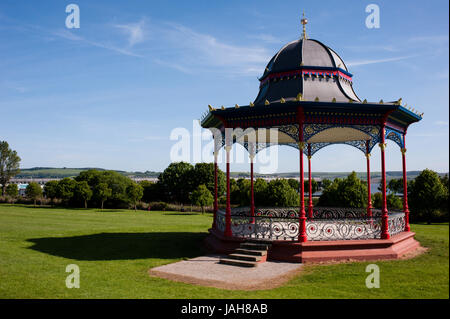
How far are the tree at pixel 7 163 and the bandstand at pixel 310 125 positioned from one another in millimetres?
77751

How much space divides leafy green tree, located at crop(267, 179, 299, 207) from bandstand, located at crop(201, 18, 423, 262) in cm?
1545

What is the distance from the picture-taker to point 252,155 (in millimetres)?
19141

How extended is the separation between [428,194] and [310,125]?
738 inches

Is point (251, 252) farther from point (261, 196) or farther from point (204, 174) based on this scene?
point (204, 174)

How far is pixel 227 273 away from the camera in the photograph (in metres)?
11.0

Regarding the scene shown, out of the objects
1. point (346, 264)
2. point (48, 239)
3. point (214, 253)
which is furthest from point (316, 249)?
point (48, 239)

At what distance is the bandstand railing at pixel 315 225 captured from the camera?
13312mm

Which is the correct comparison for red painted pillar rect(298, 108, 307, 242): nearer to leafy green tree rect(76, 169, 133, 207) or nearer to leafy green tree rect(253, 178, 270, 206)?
leafy green tree rect(253, 178, 270, 206)

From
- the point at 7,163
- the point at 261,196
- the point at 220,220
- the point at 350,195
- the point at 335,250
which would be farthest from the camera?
the point at 7,163

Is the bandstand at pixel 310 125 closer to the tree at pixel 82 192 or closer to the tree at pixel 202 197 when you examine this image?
the tree at pixel 202 197

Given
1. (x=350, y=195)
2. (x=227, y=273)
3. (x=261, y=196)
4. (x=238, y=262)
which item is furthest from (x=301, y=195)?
(x=261, y=196)

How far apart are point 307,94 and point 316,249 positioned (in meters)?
5.98

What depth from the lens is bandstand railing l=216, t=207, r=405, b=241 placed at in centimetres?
1331
